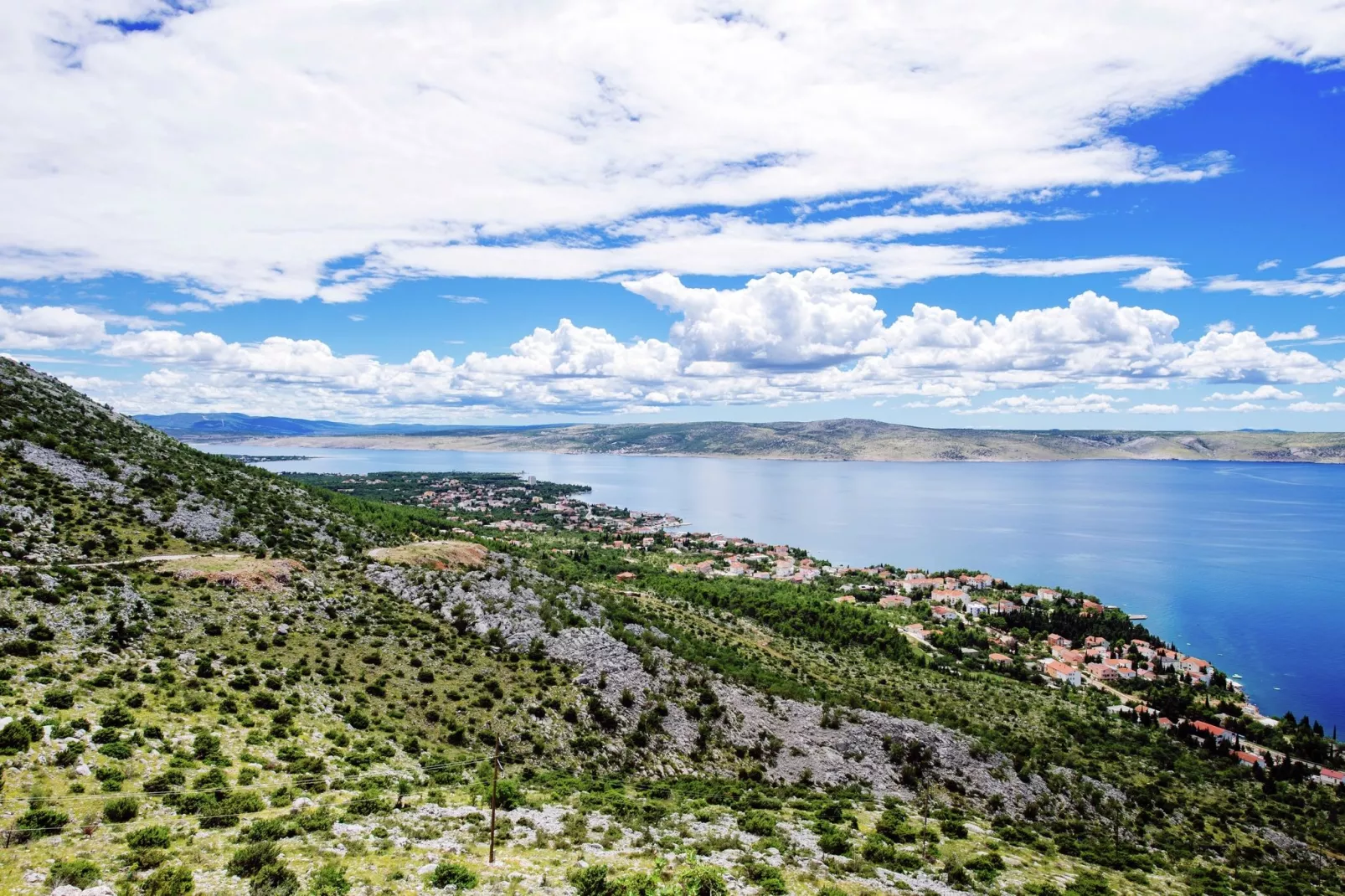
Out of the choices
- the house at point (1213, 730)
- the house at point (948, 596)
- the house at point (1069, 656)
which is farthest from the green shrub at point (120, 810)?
Answer: the house at point (948, 596)

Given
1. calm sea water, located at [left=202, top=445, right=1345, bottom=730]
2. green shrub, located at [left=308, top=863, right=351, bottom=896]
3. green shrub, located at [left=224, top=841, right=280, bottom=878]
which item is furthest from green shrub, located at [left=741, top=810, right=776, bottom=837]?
calm sea water, located at [left=202, top=445, right=1345, bottom=730]

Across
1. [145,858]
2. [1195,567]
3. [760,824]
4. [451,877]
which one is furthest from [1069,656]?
[145,858]

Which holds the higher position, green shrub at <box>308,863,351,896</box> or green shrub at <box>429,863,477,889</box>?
green shrub at <box>308,863,351,896</box>

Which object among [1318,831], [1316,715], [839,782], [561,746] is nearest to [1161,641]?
[1316,715]

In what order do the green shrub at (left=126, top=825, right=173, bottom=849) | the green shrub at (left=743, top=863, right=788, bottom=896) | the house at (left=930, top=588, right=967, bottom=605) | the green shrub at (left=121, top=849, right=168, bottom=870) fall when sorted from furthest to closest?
the house at (left=930, top=588, right=967, bottom=605) → the green shrub at (left=743, top=863, right=788, bottom=896) → the green shrub at (left=126, top=825, right=173, bottom=849) → the green shrub at (left=121, top=849, right=168, bottom=870)

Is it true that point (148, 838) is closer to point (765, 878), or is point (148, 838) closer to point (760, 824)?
point (765, 878)

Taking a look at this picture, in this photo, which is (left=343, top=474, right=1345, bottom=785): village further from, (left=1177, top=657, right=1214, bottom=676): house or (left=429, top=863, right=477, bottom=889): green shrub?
(left=429, top=863, right=477, bottom=889): green shrub

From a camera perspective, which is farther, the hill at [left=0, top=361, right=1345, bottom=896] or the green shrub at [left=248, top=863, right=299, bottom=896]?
the hill at [left=0, top=361, right=1345, bottom=896]

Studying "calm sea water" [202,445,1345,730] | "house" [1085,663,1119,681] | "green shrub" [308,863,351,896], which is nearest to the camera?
"green shrub" [308,863,351,896]
